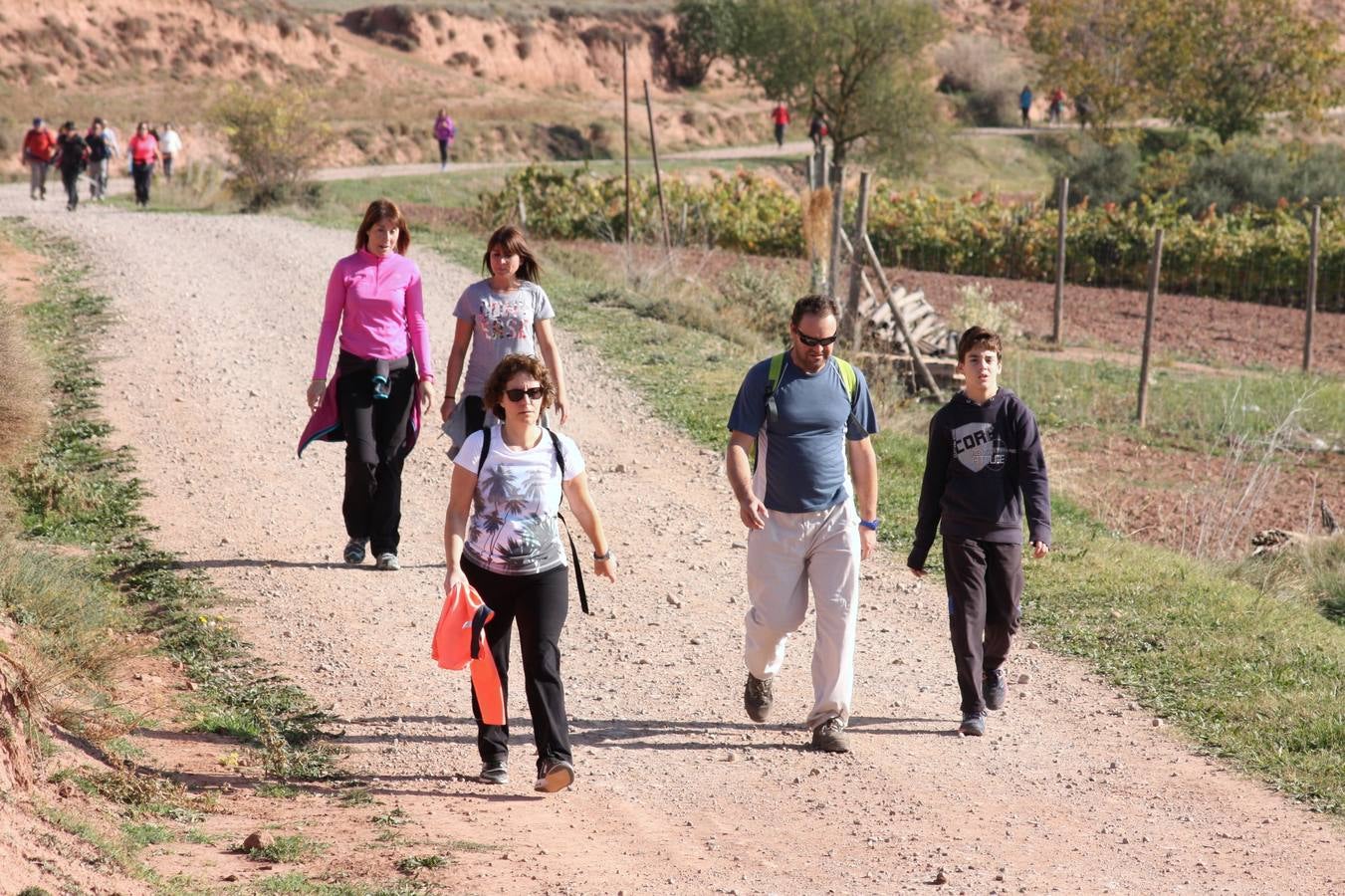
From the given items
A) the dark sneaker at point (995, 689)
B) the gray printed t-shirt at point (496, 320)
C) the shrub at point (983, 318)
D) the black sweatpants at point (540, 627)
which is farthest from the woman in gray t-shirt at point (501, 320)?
the shrub at point (983, 318)

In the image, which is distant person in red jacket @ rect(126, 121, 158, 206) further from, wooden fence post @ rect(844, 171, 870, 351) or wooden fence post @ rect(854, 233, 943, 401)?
wooden fence post @ rect(854, 233, 943, 401)

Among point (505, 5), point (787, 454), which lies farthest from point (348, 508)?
point (505, 5)

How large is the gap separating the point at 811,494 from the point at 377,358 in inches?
115

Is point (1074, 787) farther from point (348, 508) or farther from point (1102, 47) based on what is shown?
point (1102, 47)

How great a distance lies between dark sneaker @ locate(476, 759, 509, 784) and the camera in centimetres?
566

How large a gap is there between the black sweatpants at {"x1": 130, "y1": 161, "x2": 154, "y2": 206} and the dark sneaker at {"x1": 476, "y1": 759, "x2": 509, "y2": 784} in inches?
874

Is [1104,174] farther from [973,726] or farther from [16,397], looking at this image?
[973,726]

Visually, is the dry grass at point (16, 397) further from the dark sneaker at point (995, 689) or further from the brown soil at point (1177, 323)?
the brown soil at point (1177, 323)

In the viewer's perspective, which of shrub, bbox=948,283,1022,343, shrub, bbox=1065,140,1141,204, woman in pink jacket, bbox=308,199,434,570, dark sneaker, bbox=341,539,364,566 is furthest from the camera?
shrub, bbox=1065,140,1141,204

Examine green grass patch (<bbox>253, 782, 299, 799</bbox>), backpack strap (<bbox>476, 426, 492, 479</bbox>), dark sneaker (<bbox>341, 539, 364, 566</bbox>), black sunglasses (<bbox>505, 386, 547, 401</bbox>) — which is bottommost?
green grass patch (<bbox>253, 782, 299, 799</bbox>)

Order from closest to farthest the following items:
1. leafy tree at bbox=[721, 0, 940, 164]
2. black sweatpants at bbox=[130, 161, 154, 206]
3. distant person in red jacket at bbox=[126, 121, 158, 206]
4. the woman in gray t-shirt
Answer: the woman in gray t-shirt < distant person in red jacket at bbox=[126, 121, 158, 206] < black sweatpants at bbox=[130, 161, 154, 206] < leafy tree at bbox=[721, 0, 940, 164]

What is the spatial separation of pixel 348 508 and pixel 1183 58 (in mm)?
42429

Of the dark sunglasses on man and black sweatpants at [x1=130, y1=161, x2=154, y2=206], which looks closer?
the dark sunglasses on man

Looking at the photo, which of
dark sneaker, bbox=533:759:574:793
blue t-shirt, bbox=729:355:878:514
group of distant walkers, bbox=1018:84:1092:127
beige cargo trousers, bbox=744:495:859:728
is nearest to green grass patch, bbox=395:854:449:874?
dark sneaker, bbox=533:759:574:793
